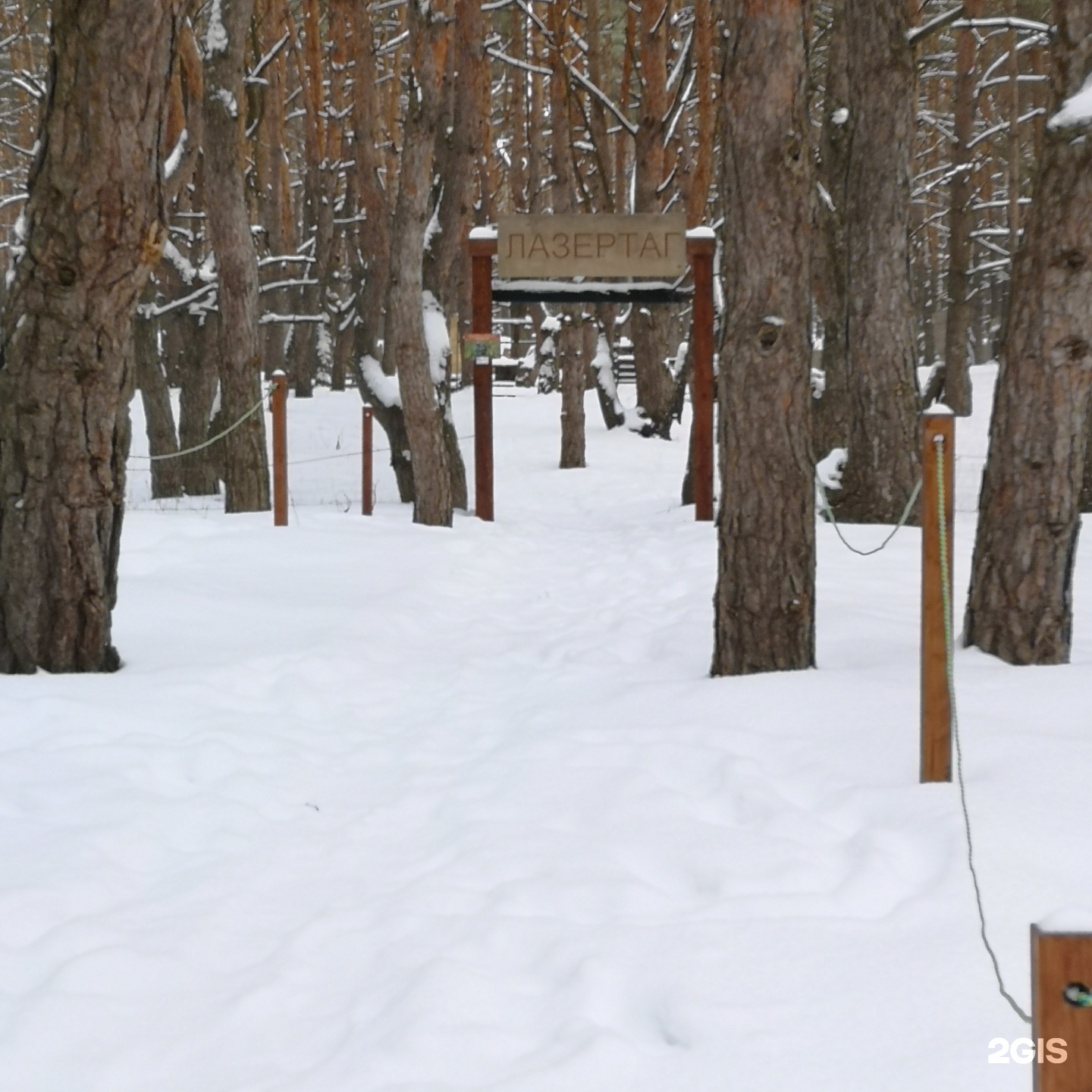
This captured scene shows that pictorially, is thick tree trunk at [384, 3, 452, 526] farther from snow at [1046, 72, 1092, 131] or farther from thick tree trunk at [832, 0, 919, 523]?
snow at [1046, 72, 1092, 131]

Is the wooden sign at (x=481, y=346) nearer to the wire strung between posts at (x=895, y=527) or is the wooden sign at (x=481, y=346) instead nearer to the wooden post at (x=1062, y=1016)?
the wire strung between posts at (x=895, y=527)

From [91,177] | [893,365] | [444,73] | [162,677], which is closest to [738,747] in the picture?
[162,677]

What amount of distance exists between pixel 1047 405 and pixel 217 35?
829 cm

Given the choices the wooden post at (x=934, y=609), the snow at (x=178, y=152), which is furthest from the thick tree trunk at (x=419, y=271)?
the wooden post at (x=934, y=609)

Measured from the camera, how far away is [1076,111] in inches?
187

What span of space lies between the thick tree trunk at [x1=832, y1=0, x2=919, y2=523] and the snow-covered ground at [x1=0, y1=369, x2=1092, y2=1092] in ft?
11.2

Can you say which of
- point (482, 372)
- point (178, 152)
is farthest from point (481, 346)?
point (178, 152)

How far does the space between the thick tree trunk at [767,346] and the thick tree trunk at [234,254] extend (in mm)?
6590

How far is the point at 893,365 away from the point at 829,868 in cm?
711

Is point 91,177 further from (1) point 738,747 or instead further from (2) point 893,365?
(2) point 893,365

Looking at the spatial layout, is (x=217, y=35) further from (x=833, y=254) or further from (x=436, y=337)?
(x=833, y=254)

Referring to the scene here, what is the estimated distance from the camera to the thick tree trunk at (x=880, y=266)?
9.51 m

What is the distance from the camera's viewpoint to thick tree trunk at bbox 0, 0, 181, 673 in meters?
4.63

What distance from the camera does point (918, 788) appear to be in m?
3.71
